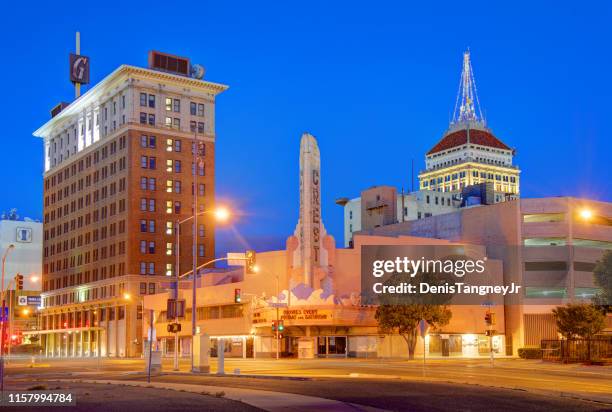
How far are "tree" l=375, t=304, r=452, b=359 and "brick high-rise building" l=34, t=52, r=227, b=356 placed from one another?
56.2m

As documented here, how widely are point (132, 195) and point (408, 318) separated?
221 feet

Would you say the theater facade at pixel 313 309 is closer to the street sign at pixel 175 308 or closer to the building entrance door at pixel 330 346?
the building entrance door at pixel 330 346

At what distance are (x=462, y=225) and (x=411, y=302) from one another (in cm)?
2917

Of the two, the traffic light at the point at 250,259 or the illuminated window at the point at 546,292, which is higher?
the traffic light at the point at 250,259

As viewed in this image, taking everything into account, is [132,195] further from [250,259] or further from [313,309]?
[250,259]

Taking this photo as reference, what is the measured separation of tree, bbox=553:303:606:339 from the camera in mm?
73375

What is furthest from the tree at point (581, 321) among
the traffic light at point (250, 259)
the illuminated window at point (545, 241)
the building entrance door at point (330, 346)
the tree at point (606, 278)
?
the traffic light at point (250, 259)

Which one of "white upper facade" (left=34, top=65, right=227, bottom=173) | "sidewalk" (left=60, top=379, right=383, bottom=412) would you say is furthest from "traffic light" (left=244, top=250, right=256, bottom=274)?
"white upper facade" (left=34, top=65, right=227, bottom=173)

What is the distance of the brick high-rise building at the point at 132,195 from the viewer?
135250 millimetres

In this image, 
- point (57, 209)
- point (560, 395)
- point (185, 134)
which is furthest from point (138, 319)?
point (560, 395)

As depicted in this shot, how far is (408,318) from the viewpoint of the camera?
80938mm

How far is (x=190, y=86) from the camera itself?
143250 millimetres

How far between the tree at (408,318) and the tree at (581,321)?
1256cm

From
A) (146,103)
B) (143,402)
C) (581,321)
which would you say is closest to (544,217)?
(581,321)
